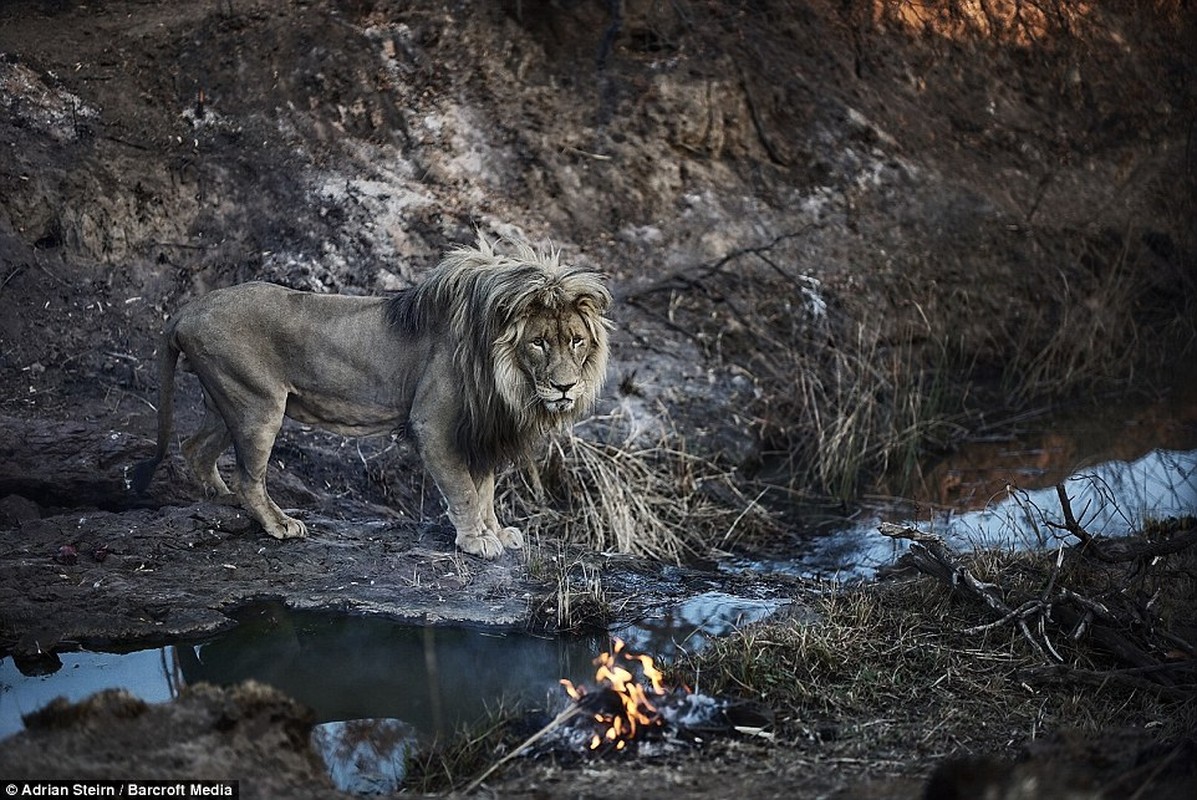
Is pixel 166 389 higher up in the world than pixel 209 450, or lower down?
higher up

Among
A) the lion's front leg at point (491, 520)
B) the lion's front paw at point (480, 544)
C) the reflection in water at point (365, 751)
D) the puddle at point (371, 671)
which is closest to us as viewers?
the reflection in water at point (365, 751)

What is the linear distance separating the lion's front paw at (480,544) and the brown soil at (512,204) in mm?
125

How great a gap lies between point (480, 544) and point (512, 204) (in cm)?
437

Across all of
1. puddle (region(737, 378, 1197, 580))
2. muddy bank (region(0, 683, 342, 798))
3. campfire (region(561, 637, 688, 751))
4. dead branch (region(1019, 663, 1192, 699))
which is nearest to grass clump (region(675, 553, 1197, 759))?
dead branch (region(1019, 663, 1192, 699))

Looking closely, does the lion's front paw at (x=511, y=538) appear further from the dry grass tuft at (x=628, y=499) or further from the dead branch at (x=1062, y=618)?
the dead branch at (x=1062, y=618)

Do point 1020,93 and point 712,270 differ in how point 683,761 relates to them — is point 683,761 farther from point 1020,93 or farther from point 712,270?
point 1020,93

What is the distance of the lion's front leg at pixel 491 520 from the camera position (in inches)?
287

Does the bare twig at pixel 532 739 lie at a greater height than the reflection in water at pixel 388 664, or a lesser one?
greater

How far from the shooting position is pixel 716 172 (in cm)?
1160

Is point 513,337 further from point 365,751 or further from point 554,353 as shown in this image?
point 365,751

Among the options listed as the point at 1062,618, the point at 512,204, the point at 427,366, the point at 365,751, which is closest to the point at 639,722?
the point at 365,751

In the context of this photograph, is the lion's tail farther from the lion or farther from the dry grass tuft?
the dry grass tuft

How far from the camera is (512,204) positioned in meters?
10.8

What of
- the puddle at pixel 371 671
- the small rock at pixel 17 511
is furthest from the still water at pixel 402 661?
the small rock at pixel 17 511
